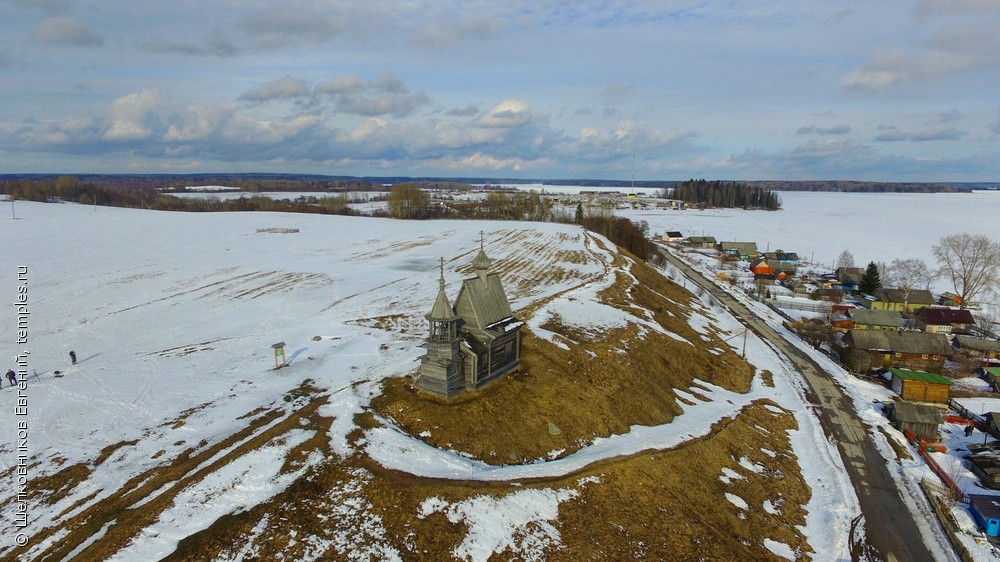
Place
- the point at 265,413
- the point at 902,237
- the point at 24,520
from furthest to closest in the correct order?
the point at 902,237 → the point at 265,413 → the point at 24,520

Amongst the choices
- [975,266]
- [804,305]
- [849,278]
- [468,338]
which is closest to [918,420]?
[468,338]

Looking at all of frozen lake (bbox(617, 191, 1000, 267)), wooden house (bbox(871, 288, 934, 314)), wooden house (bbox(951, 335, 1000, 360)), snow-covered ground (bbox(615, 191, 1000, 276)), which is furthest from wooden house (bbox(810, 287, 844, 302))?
frozen lake (bbox(617, 191, 1000, 267))

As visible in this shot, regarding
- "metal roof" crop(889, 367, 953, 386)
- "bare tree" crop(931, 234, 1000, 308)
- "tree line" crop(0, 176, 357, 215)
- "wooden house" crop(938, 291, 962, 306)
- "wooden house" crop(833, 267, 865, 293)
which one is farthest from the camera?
"tree line" crop(0, 176, 357, 215)

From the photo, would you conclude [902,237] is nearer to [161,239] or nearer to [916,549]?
[916,549]

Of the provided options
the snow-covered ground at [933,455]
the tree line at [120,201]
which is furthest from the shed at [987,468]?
the tree line at [120,201]

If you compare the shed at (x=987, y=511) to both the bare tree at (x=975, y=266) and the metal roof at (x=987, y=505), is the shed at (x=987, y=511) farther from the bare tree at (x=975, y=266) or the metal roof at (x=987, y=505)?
the bare tree at (x=975, y=266)

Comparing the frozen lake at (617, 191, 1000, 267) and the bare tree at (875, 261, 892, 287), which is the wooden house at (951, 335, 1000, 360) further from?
the frozen lake at (617, 191, 1000, 267)

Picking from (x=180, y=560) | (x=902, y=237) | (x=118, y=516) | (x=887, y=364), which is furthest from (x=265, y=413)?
(x=902, y=237)
